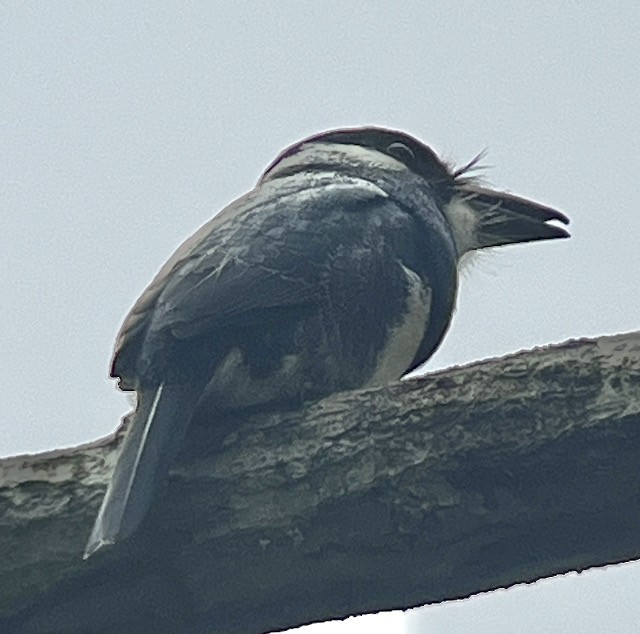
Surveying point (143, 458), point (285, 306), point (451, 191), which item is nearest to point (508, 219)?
point (451, 191)

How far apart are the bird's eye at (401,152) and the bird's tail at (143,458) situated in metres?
1.14

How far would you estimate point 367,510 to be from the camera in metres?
2.71

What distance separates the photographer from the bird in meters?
3.05

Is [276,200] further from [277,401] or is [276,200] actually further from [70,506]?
[70,506]

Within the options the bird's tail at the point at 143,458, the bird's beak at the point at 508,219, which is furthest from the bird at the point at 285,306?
the bird's beak at the point at 508,219

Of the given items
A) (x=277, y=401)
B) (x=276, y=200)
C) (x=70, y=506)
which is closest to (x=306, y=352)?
(x=277, y=401)

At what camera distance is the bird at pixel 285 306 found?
305 centimetres

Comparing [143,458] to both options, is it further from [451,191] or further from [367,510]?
[451,191]

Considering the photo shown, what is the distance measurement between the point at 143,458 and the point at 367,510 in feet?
1.48

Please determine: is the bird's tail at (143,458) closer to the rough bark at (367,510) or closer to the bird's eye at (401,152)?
the rough bark at (367,510)

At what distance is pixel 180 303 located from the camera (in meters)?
3.15

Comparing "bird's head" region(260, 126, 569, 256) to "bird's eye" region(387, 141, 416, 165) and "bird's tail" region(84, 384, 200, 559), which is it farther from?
"bird's tail" region(84, 384, 200, 559)

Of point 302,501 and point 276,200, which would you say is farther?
point 276,200

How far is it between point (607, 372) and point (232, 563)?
0.74 meters
